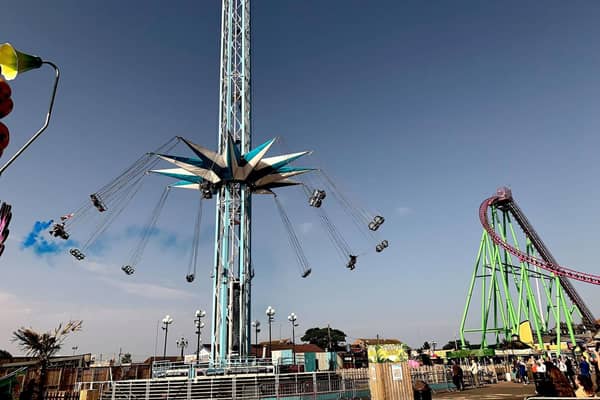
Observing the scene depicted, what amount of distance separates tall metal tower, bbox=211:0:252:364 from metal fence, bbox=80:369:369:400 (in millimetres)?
5962

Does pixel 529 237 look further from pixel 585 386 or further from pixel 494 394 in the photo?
pixel 585 386

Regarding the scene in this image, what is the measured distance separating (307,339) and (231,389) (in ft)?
338

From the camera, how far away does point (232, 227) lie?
28.3 m

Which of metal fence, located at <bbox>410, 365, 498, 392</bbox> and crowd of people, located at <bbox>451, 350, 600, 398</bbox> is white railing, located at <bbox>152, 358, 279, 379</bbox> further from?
crowd of people, located at <bbox>451, 350, 600, 398</bbox>

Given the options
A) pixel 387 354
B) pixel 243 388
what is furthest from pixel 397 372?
pixel 243 388

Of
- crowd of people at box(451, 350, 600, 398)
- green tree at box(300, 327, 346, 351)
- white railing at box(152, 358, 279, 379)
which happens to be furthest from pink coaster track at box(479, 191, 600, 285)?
green tree at box(300, 327, 346, 351)

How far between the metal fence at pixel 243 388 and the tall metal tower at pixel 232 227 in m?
5.96

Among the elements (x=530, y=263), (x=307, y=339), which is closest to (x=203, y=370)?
(x=530, y=263)

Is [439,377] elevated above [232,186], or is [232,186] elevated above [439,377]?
[232,186]

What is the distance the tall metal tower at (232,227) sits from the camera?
86.2 ft

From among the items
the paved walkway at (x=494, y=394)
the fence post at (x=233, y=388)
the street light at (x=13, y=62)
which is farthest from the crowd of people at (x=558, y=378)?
the fence post at (x=233, y=388)

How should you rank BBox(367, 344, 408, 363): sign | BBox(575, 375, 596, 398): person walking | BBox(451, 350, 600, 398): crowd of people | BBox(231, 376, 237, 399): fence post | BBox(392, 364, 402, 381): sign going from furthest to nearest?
BBox(231, 376, 237, 399): fence post → BBox(367, 344, 408, 363): sign → BBox(392, 364, 402, 381): sign → BBox(451, 350, 600, 398): crowd of people → BBox(575, 375, 596, 398): person walking

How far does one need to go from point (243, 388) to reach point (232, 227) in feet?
38.2

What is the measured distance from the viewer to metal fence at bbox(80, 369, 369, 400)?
1873cm
